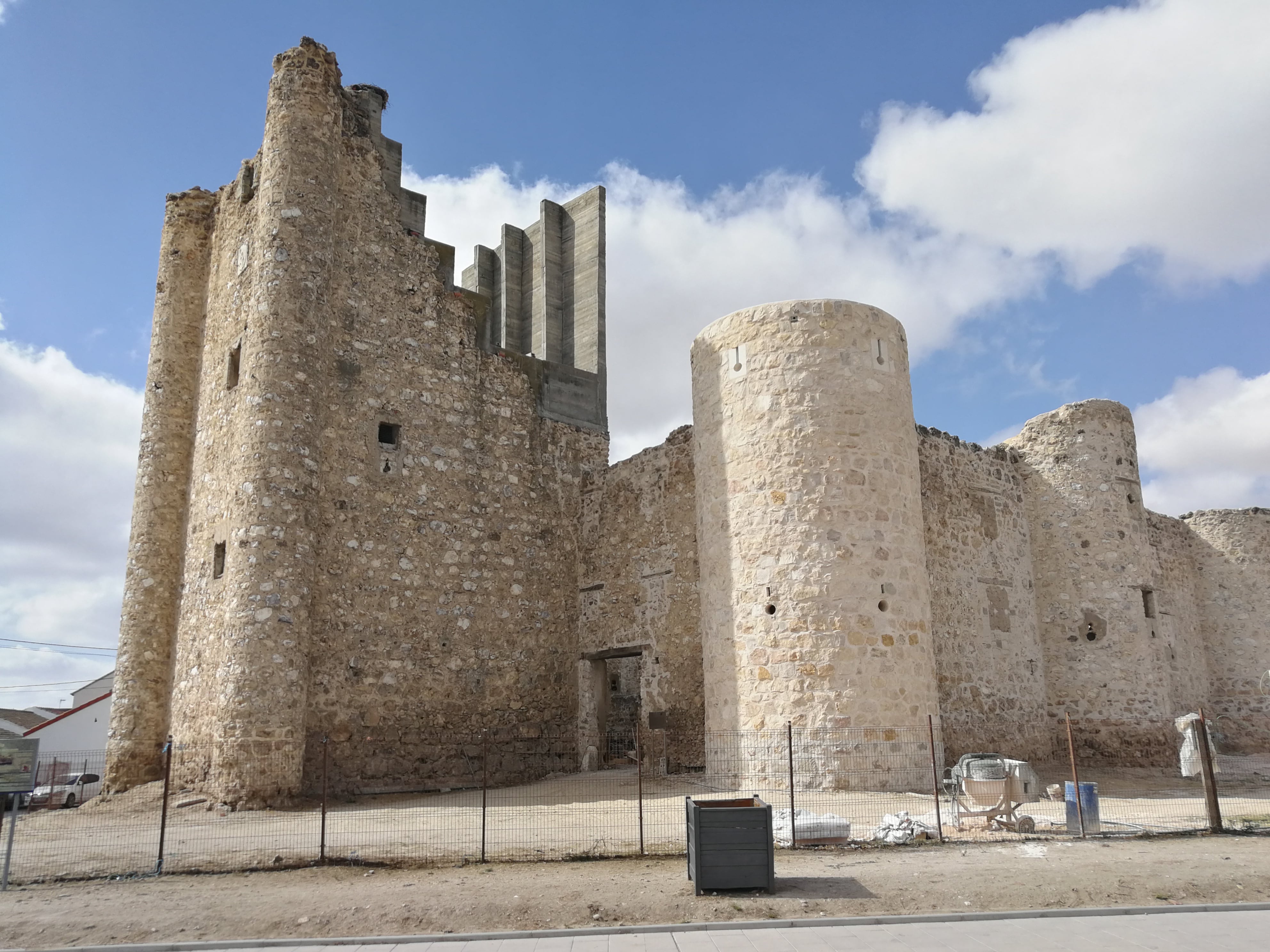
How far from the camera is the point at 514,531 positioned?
657 inches

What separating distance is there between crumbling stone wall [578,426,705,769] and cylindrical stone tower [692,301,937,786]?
47.0 inches

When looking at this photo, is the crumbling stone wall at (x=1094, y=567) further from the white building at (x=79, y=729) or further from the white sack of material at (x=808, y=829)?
the white building at (x=79, y=729)

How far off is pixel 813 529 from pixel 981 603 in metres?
4.90

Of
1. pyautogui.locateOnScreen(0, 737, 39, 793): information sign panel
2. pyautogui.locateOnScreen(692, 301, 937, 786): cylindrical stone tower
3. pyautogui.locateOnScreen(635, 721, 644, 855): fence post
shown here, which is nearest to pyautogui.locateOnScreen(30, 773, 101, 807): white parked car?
pyautogui.locateOnScreen(0, 737, 39, 793): information sign panel

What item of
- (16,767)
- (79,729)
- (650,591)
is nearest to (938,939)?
(16,767)

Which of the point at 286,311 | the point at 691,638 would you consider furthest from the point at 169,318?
the point at 691,638

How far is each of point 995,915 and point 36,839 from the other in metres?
10.3

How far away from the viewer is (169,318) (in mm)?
17422

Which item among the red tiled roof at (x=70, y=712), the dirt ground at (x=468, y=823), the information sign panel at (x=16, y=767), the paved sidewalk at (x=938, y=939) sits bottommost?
the paved sidewalk at (x=938, y=939)

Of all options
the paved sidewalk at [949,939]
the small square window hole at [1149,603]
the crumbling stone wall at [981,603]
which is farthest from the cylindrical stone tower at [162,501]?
the small square window hole at [1149,603]

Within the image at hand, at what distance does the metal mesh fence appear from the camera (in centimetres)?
955

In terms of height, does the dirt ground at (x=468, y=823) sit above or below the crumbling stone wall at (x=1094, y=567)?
below

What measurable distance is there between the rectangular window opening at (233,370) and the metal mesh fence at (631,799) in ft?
18.4

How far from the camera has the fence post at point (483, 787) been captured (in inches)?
346
